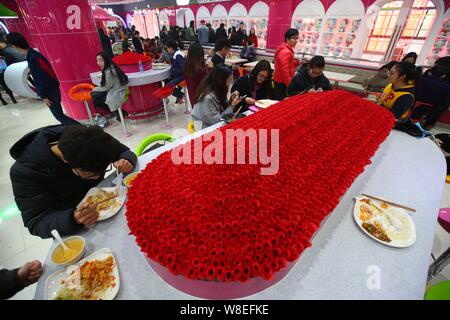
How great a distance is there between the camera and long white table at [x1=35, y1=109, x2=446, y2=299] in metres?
0.89

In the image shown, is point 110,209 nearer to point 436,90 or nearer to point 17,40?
point 17,40

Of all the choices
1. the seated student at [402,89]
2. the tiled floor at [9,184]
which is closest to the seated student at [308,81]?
the seated student at [402,89]

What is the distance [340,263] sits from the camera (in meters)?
0.99

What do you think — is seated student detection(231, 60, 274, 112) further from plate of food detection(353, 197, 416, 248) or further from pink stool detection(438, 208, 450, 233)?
pink stool detection(438, 208, 450, 233)

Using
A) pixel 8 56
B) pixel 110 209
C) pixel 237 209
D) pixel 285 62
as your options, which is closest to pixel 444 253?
pixel 237 209

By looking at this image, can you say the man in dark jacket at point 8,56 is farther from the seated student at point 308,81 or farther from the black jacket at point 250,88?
the seated student at point 308,81

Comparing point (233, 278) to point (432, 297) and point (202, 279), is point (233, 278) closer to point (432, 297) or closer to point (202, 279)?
point (202, 279)

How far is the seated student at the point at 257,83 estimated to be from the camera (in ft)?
9.84

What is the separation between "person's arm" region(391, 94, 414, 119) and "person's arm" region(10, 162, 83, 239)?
10.3 feet

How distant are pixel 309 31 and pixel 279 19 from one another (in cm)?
124

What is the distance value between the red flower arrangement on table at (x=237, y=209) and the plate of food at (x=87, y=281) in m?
0.21

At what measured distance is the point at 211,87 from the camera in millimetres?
2461

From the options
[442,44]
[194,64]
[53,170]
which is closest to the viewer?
[53,170]

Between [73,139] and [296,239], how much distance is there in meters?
1.17
